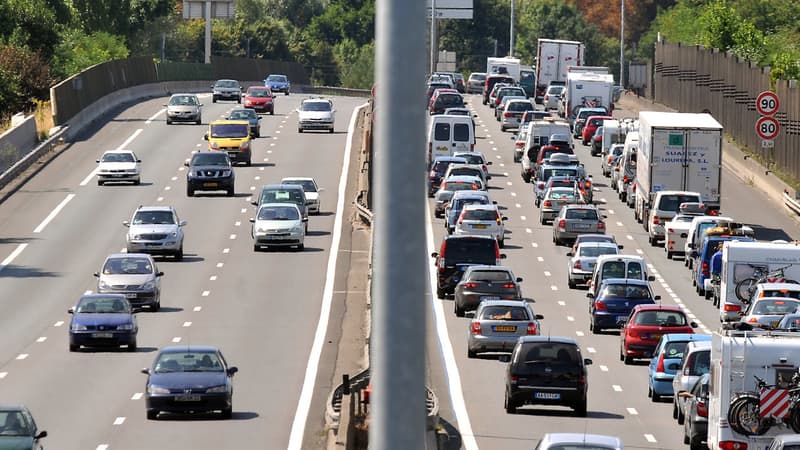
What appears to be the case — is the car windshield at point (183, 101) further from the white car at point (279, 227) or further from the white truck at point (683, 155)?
the white truck at point (683, 155)

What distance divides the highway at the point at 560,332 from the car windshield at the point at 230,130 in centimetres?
1060

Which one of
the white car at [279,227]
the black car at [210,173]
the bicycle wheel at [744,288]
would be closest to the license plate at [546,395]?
the bicycle wheel at [744,288]

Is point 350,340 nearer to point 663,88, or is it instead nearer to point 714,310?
point 714,310

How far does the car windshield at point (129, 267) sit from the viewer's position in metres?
46.7

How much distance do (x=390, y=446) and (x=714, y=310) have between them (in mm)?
42656

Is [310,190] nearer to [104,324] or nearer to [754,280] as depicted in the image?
[754,280]

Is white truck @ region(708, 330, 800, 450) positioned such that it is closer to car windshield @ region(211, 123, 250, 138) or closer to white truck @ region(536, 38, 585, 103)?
car windshield @ region(211, 123, 250, 138)

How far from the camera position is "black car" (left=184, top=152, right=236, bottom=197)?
68562 millimetres

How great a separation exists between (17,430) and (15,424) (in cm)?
12

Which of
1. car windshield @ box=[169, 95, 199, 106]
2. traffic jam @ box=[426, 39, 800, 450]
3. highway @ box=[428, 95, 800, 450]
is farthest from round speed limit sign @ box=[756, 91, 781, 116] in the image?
car windshield @ box=[169, 95, 199, 106]

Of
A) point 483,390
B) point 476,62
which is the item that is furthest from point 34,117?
point 476,62

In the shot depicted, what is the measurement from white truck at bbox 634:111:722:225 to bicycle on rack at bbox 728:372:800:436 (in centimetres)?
3482

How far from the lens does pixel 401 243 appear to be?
19.1 ft

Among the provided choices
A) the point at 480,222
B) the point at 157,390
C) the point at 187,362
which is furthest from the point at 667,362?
the point at 480,222
